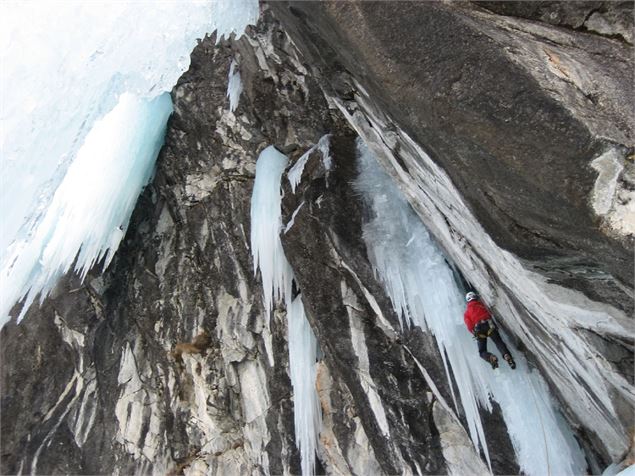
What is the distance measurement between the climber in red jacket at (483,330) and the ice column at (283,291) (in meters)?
2.60

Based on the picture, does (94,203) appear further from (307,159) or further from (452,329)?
(452,329)

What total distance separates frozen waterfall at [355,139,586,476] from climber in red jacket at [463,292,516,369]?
21 centimetres

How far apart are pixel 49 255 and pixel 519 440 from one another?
7.24 meters

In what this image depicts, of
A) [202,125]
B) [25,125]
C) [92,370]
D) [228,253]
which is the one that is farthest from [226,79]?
[92,370]

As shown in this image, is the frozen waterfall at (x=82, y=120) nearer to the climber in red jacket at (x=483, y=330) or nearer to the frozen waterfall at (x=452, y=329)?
A: the frozen waterfall at (x=452, y=329)

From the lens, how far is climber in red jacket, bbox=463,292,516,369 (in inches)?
238

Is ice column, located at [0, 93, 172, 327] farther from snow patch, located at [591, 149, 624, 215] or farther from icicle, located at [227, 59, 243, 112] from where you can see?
snow patch, located at [591, 149, 624, 215]

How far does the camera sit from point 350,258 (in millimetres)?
7180

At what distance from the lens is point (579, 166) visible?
12.5 ft

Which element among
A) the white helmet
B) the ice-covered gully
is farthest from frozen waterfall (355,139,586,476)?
the white helmet

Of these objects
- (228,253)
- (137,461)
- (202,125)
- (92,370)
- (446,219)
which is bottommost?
(137,461)

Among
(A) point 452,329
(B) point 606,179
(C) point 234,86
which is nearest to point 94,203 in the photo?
(C) point 234,86

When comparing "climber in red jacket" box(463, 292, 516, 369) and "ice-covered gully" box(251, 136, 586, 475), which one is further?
"climber in red jacket" box(463, 292, 516, 369)

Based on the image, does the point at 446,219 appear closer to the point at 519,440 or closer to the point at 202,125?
the point at 519,440
